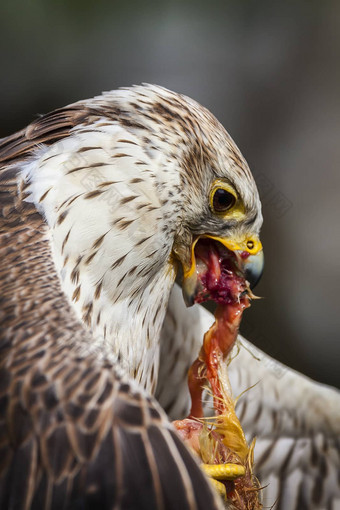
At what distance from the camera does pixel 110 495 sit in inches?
47.2

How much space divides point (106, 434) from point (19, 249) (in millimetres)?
551

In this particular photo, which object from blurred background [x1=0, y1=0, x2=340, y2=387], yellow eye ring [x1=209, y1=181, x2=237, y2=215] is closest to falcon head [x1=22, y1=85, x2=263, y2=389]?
yellow eye ring [x1=209, y1=181, x2=237, y2=215]

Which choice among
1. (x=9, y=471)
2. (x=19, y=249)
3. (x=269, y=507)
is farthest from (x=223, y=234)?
(x=269, y=507)

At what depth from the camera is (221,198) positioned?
1950 mm

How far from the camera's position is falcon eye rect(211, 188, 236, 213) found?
1.94m

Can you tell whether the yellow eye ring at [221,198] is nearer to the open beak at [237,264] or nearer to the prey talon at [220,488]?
the open beak at [237,264]

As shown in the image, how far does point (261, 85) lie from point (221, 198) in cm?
342

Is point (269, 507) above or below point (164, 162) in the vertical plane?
below

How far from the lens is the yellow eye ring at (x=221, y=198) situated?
1938 millimetres

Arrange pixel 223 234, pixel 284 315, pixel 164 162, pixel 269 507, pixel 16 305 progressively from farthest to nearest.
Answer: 1. pixel 284 315
2. pixel 269 507
3. pixel 223 234
4. pixel 164 162
5. pixel 16 305

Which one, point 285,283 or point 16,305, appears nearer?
point 16,305

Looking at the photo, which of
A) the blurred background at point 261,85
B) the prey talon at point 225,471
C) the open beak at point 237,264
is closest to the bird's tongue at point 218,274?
the open beak at point 237,264

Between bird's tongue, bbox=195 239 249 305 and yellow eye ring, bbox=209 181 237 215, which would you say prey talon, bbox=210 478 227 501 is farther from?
yellow eye ring, bbox=209 181 237 215

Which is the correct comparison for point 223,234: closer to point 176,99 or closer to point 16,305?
point 176,99
